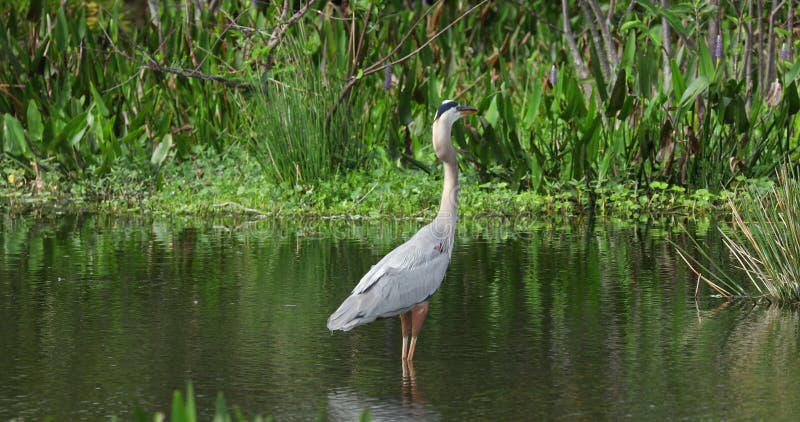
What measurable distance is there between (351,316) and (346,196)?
723 centimetres

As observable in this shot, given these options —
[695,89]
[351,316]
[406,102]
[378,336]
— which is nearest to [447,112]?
[378,336]

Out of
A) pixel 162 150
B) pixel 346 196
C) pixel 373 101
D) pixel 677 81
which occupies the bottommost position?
pixel 346 196

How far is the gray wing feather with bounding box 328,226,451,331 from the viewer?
650 cm

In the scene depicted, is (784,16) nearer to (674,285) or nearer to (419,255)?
(674,285)

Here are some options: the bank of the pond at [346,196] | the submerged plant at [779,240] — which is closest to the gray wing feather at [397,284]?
the submerged plant at [779,240]

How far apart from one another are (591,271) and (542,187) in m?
3.96

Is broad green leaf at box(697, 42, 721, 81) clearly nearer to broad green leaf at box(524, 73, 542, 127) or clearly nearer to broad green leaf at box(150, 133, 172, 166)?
broad green leaf at box(524, 73, 542, 127)

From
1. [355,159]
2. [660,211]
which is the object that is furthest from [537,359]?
[355,159]

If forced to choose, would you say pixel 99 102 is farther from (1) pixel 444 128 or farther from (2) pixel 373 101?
(1) pixel 444 128

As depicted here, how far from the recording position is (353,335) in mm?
7590

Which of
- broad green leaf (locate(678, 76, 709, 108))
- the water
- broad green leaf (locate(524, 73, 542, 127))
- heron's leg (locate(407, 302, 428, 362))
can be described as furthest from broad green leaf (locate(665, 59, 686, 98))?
heron's leg (locate(407, 302, 428, 362))

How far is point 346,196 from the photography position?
44.8 feet

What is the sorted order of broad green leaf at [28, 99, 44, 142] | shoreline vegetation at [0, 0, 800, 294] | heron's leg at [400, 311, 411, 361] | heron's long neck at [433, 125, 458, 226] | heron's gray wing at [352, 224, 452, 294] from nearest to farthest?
heron's gray wing at [352, 224, 452, 294] < heron's leg at [400, 311, 411, 361] < heron's long neck at [433, 125, 458, 226] < shoreline vegetation at [0, 0, 800, 294] < broad green leaf at [28, 99, 44, 142]

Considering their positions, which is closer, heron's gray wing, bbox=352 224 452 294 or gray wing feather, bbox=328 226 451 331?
gray wing feather, bbox=328 226 451 331
